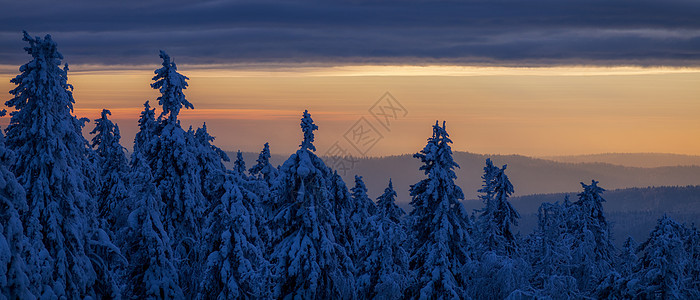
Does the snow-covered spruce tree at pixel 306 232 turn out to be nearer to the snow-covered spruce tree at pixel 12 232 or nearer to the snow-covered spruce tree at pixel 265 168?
the snow-covered spruce tree at pixel 12 232

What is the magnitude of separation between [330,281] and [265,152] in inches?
961

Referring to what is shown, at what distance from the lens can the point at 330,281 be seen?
28.5 metres

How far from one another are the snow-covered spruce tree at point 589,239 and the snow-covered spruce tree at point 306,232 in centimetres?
2321

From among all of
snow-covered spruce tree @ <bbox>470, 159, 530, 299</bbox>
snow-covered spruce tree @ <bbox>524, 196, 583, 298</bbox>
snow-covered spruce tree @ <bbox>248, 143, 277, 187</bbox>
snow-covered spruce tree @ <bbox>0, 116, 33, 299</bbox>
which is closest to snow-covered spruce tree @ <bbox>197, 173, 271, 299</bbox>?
snow-covered spruce tree @ <bbox>0, 116, 33, 299</bbox>

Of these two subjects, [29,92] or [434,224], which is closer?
[29,92]

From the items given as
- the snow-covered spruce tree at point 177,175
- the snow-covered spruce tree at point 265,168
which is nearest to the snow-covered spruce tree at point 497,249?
the snow-covered spruce tree at point 177,175

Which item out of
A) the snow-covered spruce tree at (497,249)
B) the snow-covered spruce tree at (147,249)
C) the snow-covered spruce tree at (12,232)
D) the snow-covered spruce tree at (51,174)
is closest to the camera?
the snow-covered spruce tree at (12,232)

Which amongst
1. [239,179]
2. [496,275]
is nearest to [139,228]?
[239,179]

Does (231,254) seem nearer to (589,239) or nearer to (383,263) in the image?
(383,263)

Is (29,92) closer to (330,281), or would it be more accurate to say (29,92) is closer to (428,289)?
(330,281)

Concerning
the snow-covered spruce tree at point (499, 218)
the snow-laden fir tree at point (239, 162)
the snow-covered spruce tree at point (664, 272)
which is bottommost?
the snow-covered spruce tree at point (664, 272)

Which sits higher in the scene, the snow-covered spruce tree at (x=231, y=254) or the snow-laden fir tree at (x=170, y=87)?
the snow-laden fir tree at (x=170, y=87)

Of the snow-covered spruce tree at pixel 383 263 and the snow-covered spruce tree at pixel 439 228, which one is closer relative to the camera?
the snow-covered spruce tree at pixel 439 228

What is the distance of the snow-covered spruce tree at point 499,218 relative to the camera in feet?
136
